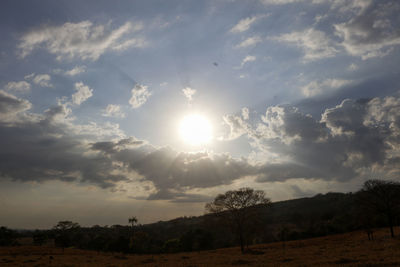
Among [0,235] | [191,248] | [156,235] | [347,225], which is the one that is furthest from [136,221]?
[347,225]

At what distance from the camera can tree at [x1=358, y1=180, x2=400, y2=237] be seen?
6103cm

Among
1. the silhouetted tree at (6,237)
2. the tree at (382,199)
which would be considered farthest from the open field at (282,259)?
the silhouetted tree at (6,237)

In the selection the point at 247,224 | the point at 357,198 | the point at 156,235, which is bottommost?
the point at 156,235

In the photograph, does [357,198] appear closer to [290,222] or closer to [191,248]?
[191,248]

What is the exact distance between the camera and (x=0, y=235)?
4719 inches

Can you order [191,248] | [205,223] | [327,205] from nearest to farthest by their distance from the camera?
[205,223] < [191,248] < [327,205]

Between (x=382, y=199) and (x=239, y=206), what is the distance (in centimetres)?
3141

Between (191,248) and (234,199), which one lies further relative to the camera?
(191,248)

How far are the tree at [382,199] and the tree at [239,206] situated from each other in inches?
851

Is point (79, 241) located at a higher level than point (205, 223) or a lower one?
lower

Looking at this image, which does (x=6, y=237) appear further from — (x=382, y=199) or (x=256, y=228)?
(x=382, y=199)

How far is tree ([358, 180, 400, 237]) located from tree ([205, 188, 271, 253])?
21.6 m

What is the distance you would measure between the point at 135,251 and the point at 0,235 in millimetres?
68110

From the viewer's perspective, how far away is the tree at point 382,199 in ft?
200
